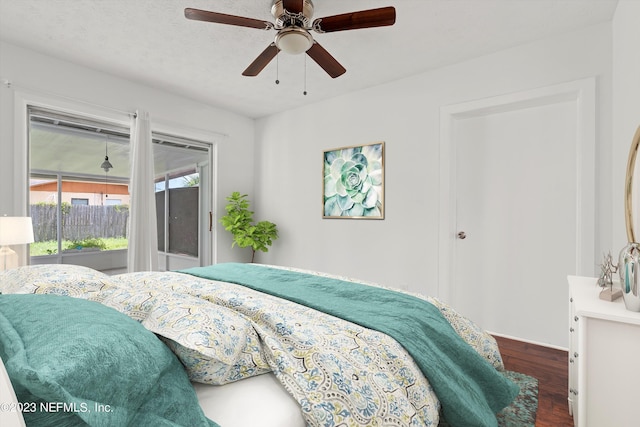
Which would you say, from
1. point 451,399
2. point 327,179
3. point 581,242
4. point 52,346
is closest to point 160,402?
point 52,346

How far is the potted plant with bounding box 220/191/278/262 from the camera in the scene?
4305 mm

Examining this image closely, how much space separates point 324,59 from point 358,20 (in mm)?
491

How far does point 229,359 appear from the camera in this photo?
0.88m

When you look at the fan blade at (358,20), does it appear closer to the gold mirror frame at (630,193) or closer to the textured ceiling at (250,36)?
the textured ceiling at (250,36)

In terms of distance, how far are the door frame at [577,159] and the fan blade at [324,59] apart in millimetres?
1295

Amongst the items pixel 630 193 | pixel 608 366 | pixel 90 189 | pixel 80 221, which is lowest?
pixel 608 366

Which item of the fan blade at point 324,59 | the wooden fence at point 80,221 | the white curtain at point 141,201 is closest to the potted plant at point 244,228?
the white curtain at point 141,201

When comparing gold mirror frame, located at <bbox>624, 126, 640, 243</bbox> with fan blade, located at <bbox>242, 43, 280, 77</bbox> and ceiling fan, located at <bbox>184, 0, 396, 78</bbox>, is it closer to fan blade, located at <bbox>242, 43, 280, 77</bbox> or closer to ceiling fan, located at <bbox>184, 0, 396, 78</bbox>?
ceiling fan, located at <bbox>184, 0, 396, 78</bbox>

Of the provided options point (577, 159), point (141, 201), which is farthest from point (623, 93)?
point (141, 201)

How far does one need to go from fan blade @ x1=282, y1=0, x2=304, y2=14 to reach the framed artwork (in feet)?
6.28

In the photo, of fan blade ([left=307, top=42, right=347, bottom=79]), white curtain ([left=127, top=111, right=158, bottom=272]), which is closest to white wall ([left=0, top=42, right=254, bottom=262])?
white curtain ([left=127, top=111, right=158, bottom=272])

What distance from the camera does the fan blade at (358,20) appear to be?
191cm

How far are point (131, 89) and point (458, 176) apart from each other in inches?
142

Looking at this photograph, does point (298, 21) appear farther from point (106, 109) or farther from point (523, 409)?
point (523, 409)
